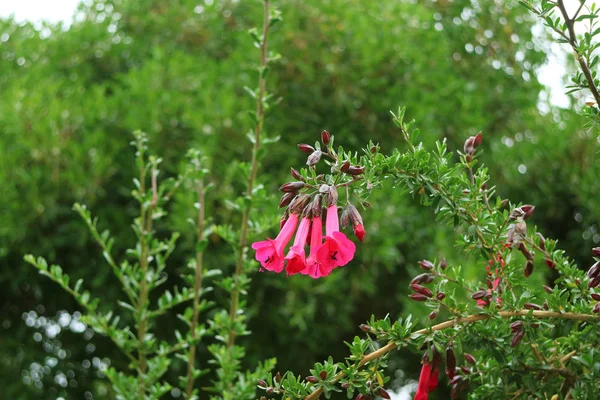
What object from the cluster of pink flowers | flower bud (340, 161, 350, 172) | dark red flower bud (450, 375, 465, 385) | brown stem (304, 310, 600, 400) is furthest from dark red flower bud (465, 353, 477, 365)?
flower bud (340, 161, 350, 172)

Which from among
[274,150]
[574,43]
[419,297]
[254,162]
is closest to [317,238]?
[419,297]

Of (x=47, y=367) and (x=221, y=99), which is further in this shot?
(x=47, y=367)

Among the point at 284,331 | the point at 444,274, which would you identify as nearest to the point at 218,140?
the point at 284,331

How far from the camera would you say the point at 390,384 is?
391 cm

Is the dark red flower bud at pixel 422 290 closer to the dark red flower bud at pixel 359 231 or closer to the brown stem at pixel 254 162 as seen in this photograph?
the dark red flower bud at pixel 359 231

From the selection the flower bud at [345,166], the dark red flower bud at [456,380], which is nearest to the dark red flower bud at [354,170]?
the flower bud at [345,166]

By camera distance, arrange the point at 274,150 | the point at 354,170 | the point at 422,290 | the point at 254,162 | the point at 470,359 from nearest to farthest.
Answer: the point at 354,170 < the point at 422,290 < the point at 470,359 < the point at 254,162 < the point at 274,150

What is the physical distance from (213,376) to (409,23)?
202 centimetres

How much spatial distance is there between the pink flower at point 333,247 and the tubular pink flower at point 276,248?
0.17 ft

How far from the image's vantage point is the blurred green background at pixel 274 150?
3.36 meters

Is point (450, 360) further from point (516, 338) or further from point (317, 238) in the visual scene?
point (317, 238)

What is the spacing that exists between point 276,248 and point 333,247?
9 cm

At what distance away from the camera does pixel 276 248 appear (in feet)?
3.31

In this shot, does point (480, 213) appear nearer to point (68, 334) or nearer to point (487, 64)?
point (68, 334)
